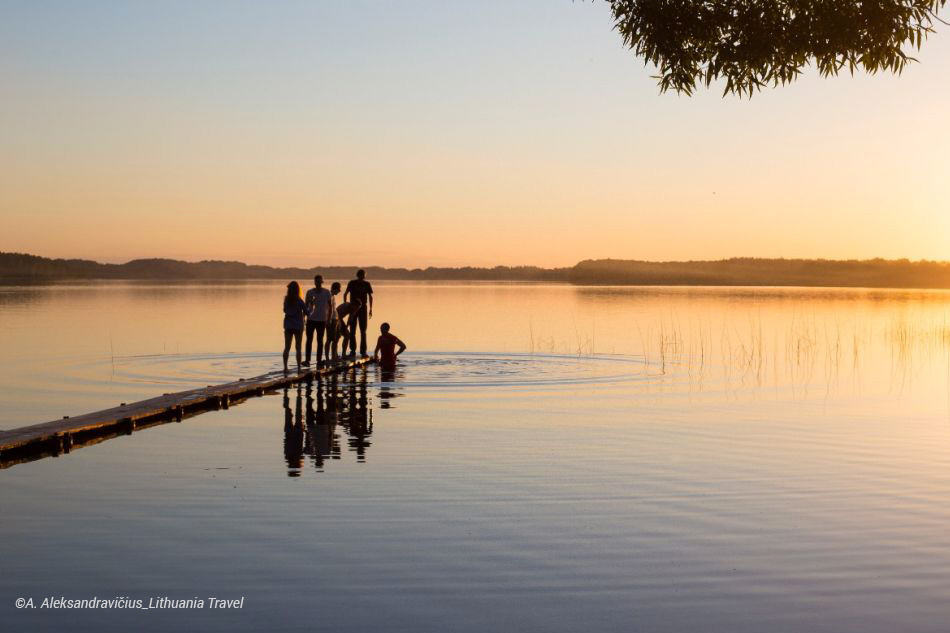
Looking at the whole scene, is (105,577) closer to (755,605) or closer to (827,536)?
(755,605)

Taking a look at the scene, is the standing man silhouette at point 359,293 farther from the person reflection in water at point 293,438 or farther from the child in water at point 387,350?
the person reflection in water at point 293,438

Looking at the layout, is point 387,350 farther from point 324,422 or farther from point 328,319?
point 324,422

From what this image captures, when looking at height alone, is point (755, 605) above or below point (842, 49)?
below

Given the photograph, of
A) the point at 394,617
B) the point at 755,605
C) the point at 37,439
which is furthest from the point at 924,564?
the point at 37,439

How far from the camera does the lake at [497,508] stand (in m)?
8.44

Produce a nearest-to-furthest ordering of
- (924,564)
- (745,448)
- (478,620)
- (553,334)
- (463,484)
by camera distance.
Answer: (478,620) → (924,564) → (463,484) → (745,448) → (553,334)

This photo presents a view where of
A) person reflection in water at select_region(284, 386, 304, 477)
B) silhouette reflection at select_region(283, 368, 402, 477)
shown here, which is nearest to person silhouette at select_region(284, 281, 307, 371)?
silhouette reflection at select_region(283, 368, 402, 477)

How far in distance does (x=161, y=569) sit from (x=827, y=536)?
694 centimetres

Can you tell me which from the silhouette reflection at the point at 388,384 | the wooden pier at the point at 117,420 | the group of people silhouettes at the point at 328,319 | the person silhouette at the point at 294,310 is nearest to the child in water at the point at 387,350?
the group of people silhouettes at the point at 328,319

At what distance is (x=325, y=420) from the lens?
64.3 feet

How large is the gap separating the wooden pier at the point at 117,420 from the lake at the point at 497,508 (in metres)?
0.41

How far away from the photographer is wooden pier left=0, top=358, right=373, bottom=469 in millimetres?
15203

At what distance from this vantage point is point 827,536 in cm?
1095

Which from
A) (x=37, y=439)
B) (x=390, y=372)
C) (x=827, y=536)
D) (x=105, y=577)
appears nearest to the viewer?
(x=105, y=577)
